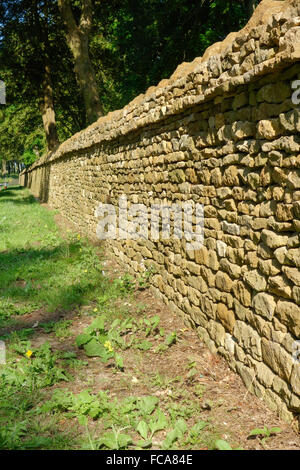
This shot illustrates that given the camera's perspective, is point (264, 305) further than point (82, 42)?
No

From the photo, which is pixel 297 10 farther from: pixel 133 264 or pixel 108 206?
pixel 108 206

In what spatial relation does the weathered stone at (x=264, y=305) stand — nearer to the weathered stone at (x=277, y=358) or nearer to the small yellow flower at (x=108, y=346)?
the weathered stone at (x=277, y=358)

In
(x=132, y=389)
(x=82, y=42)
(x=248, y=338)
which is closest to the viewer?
(x=248, y=338)

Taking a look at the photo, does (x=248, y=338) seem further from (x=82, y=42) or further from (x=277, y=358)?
(x=82, y=42)

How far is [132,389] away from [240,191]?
72.7 inches

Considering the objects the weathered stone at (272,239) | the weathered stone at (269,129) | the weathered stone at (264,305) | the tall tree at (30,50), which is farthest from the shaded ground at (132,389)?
the tall tree at (30,50)

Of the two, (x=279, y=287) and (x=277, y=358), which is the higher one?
(x=279, y=287)

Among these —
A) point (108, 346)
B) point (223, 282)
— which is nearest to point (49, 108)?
point (108, 346)

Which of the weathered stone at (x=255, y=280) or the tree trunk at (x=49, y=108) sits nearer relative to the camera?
the weathered stone at (x=255, y=280)

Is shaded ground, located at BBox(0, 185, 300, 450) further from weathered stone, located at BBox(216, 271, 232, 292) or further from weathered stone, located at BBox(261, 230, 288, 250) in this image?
weathered stone, located at BBox(261, 230, 288, 250)

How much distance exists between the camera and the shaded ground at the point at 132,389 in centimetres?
265

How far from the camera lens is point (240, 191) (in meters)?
3.07

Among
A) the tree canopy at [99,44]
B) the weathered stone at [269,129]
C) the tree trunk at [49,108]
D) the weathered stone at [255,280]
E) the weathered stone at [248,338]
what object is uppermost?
the tree canopy at [99,44]

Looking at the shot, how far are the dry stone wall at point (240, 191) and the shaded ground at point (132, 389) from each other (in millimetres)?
175
